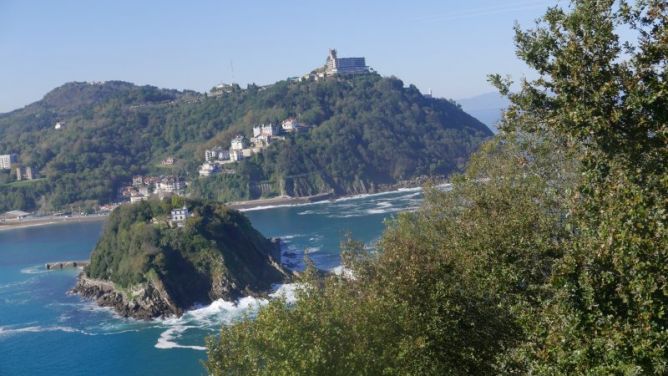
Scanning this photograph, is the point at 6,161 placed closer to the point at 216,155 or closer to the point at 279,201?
the point at 216,155

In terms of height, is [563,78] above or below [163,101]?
below

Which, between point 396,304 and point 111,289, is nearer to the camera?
point 396,304

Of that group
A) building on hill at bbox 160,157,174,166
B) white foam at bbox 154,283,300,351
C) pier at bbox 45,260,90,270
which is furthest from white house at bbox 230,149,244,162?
white foam at bbox 154,283,300,351

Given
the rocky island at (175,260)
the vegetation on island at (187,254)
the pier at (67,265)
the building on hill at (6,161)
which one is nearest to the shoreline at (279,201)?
the pier at (67,265)

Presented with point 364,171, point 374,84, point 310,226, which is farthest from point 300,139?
point 310,226

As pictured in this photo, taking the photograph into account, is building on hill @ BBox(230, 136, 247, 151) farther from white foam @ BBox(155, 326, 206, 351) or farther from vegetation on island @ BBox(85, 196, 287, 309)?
white foam @ BBox(155, 326, 206, 351)

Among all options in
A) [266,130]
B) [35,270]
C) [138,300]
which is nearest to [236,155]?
[266,130]

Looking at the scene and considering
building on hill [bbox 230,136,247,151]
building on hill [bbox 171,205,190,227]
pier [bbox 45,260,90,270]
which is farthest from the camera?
building on hill [bbox 230,136,247,151]

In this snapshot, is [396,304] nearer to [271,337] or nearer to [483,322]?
[483,322]

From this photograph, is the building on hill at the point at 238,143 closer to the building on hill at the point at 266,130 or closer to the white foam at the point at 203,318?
the building on hill at the point at 266,130
